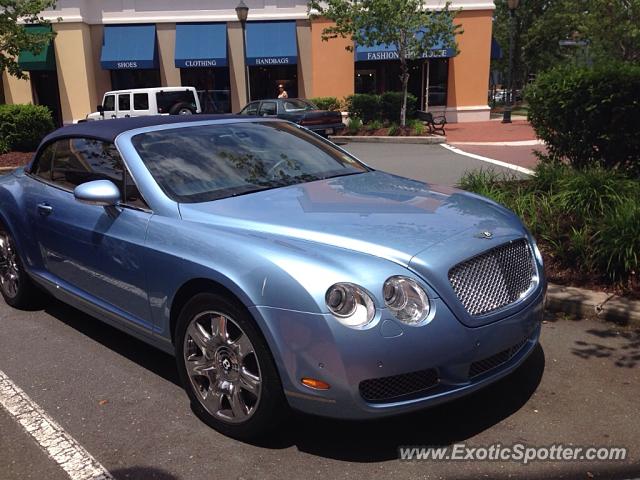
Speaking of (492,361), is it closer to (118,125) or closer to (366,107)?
(118,125)

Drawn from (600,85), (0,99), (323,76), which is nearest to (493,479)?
(600,85)

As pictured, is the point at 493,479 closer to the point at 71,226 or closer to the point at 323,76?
the point at 71,226

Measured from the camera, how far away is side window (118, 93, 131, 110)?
2044 cm

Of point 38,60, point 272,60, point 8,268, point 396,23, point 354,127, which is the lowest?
point 354,127

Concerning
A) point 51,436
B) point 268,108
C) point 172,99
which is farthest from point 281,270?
point 172,99

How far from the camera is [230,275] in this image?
2.88 m

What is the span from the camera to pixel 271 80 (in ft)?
91.5

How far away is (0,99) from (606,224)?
2881 cm

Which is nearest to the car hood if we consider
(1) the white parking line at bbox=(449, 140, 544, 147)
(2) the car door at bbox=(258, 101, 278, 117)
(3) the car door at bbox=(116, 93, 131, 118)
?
(1) the white parking line at bbox=(449, 140, 544, 147)

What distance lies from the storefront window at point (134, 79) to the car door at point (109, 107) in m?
7.02

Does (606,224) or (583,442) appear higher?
(606,224)

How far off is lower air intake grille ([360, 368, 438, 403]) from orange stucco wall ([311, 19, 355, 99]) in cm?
2503

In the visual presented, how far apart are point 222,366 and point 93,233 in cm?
136

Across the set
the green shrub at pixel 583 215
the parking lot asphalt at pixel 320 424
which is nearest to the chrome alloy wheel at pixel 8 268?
the parking lot asphalt at pixel 320 424
